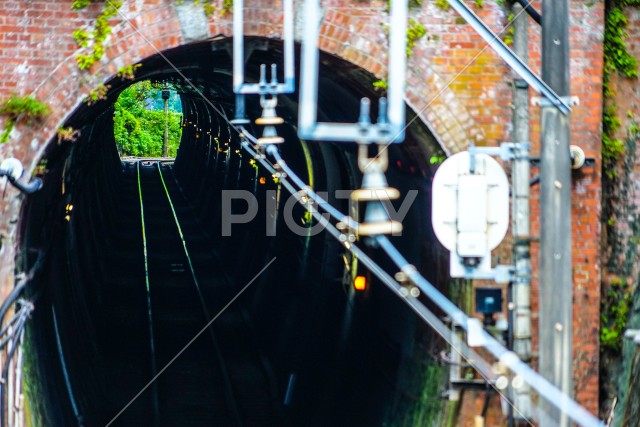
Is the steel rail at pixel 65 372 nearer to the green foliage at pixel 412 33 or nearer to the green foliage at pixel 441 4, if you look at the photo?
the green foliage at pixel 412 33

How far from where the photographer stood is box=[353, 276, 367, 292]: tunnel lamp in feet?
51.4

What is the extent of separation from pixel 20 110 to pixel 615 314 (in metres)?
6.07

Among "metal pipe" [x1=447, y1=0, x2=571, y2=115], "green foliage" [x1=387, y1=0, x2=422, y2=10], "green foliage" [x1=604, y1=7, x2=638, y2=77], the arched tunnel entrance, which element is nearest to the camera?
"metal pipe" [x1=447, y1=0, x2=571, y2=115]

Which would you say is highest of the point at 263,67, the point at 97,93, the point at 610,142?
the point at 263,67

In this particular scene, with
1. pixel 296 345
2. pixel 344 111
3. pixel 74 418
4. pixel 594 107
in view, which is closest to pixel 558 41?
pixel 594 107

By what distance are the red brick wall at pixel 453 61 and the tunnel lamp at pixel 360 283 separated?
213 inches

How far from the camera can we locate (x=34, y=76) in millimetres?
10023

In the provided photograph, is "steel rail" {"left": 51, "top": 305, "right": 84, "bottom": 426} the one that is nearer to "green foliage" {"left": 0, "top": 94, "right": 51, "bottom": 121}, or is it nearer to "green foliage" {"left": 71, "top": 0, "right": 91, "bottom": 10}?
"green foliage" {"left": 0, "top": 94, "right": 51, "bottom": 121}

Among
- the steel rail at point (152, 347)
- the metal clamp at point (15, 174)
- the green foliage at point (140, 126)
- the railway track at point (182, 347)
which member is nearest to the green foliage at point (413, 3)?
the metal clamp at point (15, 174)

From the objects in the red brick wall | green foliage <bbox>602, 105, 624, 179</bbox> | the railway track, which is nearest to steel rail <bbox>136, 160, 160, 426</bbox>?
the railway track

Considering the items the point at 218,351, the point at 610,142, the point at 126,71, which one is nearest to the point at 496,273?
the point at 610,142

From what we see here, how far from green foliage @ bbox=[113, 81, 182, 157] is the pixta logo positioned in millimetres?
33274

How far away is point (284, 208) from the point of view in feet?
70.6

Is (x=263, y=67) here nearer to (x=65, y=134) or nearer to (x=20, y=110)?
(x=65, y=134)
